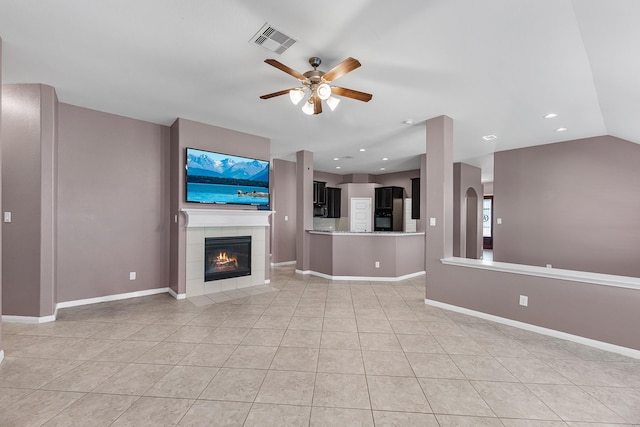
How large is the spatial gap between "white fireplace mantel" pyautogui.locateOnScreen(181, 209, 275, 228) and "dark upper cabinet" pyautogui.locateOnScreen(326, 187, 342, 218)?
3.69 meters

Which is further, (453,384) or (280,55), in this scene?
(280,55)

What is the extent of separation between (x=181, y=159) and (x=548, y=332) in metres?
5.27

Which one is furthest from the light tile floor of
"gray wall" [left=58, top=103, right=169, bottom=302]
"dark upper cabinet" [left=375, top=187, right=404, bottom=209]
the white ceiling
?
"dark upper cabinet" [left=375, top=187, right=404, bottom=209]

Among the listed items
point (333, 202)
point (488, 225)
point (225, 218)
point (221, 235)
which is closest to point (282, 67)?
point (225, 218)

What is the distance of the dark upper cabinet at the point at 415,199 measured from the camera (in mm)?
7375

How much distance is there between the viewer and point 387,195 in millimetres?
8430

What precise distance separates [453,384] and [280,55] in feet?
10.3

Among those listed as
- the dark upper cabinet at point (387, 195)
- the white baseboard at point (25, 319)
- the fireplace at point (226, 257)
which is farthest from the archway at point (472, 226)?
the white baseboard at point (25, 319)

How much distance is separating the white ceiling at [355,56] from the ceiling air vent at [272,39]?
0.16 ft

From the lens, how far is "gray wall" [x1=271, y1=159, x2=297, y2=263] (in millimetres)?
7324

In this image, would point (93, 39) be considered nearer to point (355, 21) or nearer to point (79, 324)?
point (355, 21)

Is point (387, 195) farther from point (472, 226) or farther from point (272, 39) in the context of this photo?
point (272, 39)

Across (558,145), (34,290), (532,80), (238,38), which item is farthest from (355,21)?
(558,145)

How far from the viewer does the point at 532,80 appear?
9.53 feet
